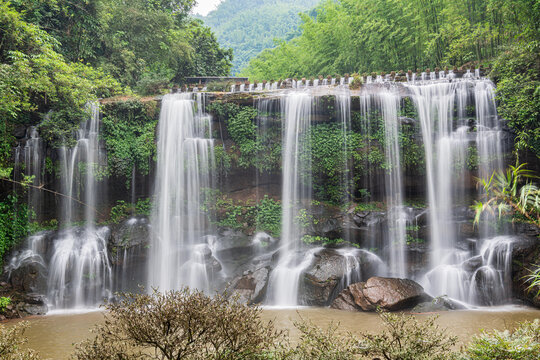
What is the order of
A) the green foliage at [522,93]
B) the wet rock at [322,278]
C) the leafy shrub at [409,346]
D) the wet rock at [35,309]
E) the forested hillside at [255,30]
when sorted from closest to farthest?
the leafy shrub at [409,346]
the wet rock at [322,278]
the wet rock at [35,309]
the green foliage at [522,93]
the forested hillside at [255,30]

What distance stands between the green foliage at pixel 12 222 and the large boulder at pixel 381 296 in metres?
11.3

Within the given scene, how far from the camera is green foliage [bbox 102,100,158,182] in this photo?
14.0 metres

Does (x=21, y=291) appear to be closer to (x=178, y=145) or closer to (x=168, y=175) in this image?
(x=168, y=175)

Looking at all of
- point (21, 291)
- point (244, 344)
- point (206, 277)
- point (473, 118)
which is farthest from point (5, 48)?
point (473, 118)

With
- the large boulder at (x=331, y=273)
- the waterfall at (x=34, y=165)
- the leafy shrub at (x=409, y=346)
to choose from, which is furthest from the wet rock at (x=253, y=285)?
the waterfall at (x=34, y=165)

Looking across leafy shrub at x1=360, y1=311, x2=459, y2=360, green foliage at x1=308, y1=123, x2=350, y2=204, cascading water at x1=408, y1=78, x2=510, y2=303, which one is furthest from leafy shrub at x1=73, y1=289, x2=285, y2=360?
green foliage at x1=308, y1=123, x2=350, y2=204

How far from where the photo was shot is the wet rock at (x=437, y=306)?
8805mm

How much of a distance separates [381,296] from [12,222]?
12.9m

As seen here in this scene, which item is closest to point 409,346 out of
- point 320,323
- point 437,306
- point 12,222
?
point 320,323

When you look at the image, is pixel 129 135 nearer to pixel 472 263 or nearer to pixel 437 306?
pixel 437 306

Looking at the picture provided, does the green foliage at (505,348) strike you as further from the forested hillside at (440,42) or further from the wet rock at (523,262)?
the forested hillside at (440,42)

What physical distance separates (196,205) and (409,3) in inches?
574

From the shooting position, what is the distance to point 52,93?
1212 centimetres

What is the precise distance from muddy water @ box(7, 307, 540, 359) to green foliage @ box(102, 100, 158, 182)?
20.3ft
